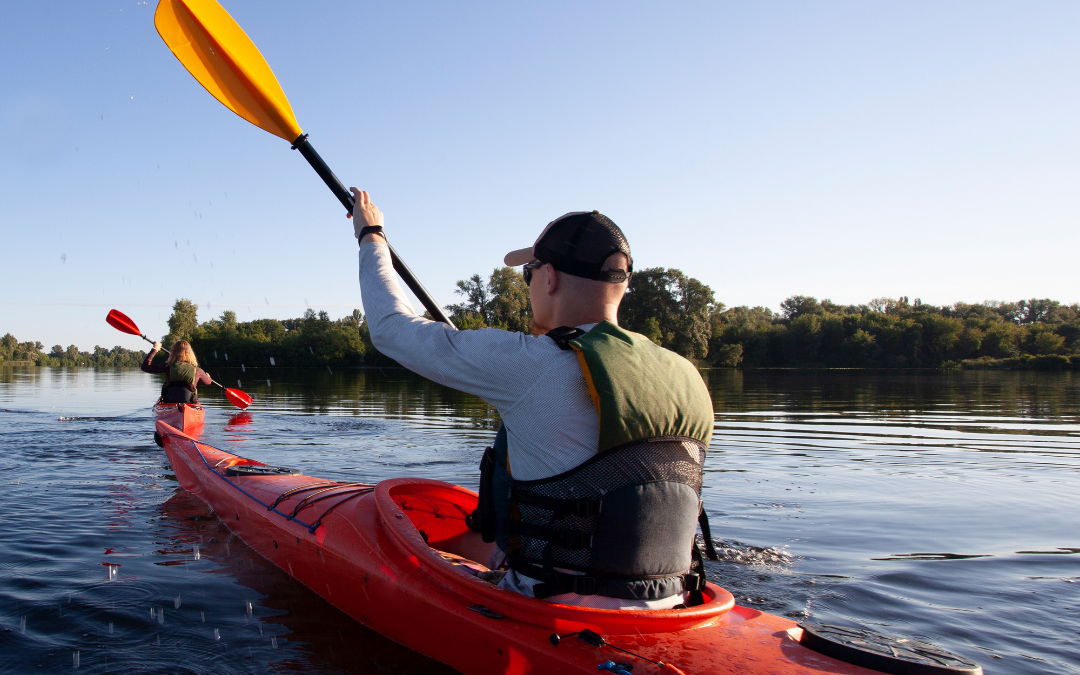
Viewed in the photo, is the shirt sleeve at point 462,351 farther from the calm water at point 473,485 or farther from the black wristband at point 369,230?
the calm water at point 473,485

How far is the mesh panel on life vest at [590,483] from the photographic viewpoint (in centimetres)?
187

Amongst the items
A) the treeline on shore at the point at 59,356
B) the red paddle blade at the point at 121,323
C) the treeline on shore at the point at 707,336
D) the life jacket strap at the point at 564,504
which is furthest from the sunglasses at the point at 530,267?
the treeline on shore at the point at 59,356

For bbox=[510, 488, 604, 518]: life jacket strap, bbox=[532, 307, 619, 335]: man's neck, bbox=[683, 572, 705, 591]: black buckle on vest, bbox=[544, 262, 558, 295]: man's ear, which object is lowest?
bbox=[683, 572, 705, 591]: black buckle on vest

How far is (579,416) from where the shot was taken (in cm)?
182

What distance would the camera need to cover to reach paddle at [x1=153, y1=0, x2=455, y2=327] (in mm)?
3438

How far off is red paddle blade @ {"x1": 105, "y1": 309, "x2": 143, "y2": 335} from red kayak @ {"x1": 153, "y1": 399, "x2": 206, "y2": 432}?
2378 mm

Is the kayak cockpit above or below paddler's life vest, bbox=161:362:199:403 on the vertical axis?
below

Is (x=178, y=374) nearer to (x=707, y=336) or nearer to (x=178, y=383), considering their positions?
(x=178, y=383)

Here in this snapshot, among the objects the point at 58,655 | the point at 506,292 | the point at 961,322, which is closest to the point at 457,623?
the point at 58,655

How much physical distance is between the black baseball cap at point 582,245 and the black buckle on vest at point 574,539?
2.48ft

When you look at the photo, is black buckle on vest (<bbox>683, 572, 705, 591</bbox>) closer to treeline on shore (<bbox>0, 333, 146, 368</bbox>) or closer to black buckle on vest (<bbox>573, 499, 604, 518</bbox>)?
black buckle on vest (<bbox>573, 499, 604, 518</bbox>)

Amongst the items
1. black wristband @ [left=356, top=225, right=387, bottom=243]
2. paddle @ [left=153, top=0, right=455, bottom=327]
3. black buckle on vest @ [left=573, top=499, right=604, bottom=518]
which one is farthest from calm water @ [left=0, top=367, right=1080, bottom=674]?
paddle @ [left=153, top=0, right=455, bottom=327]

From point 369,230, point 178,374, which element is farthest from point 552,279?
point 178,374

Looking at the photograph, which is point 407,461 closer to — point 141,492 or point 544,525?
point 141,492
